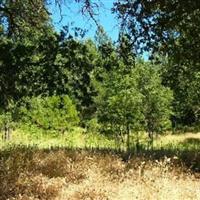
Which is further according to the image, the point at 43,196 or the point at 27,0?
the point at 27,0

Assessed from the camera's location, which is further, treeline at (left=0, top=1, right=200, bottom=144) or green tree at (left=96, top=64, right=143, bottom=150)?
green tree at (left=96, top=64, right=143, bottom=150)

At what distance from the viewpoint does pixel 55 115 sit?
5219 centimetres

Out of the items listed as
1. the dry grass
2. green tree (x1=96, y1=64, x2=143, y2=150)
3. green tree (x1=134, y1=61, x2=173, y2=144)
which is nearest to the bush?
green tree (x1=96, y1=64, x2=143, y2=150)

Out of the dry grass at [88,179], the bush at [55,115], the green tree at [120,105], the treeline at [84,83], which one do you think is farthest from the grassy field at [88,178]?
the bush at [55,115]

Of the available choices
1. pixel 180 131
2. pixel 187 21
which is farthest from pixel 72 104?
pixel 187 21

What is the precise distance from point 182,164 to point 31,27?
15.9 ft

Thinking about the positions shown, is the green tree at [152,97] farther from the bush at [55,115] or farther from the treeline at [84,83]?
the bush at [55,115]

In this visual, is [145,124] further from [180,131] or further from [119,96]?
[180,131]

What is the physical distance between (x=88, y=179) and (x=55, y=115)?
4493 cm

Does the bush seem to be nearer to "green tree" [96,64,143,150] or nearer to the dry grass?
"green tree" [96,64,143,150]

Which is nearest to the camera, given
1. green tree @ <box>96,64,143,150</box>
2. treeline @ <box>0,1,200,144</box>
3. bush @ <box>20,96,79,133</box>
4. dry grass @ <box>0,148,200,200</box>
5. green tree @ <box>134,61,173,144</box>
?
dry grass @ <box>0,148,200,200</box>

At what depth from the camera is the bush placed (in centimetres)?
4947

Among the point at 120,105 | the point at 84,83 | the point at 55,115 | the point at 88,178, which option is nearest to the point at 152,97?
the point at 120,105

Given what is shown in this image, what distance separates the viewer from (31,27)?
11516 mm
